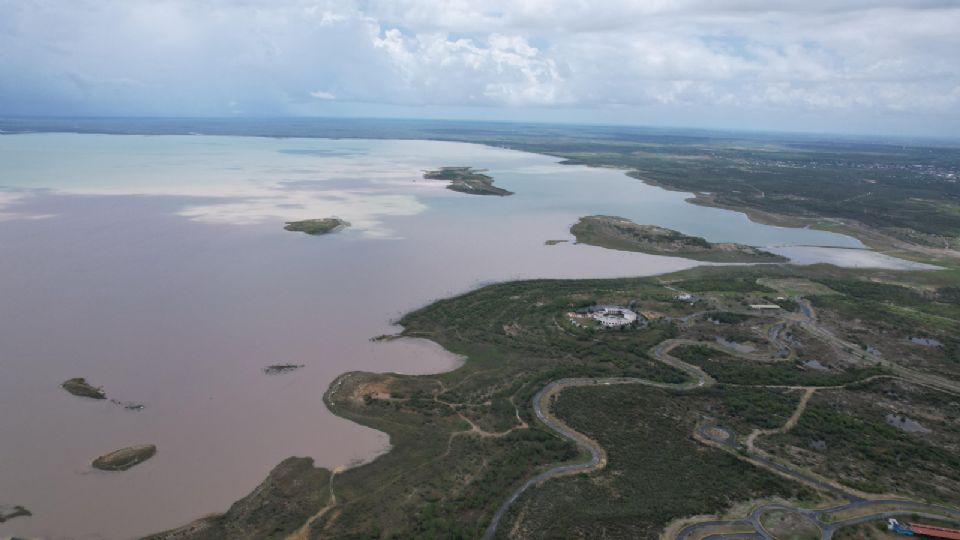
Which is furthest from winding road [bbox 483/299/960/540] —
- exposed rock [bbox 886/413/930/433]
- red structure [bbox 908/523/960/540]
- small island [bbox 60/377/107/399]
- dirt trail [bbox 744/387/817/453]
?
small island [bbox 60/377/107/399]

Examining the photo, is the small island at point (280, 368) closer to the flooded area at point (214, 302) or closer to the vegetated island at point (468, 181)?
the flooded area at point (214, 302)

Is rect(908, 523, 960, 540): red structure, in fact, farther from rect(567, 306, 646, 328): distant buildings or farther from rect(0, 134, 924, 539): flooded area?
rect(0, 134, 924, 539): flooded area

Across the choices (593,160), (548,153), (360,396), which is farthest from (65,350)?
(548,153)

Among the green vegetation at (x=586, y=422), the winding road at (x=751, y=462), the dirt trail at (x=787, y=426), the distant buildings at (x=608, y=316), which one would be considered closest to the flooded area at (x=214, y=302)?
the green vegetation at (x=586, y=422)

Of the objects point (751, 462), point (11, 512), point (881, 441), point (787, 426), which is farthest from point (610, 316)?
point (11, 512)

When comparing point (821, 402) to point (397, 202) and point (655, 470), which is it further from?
point (397, 202)
